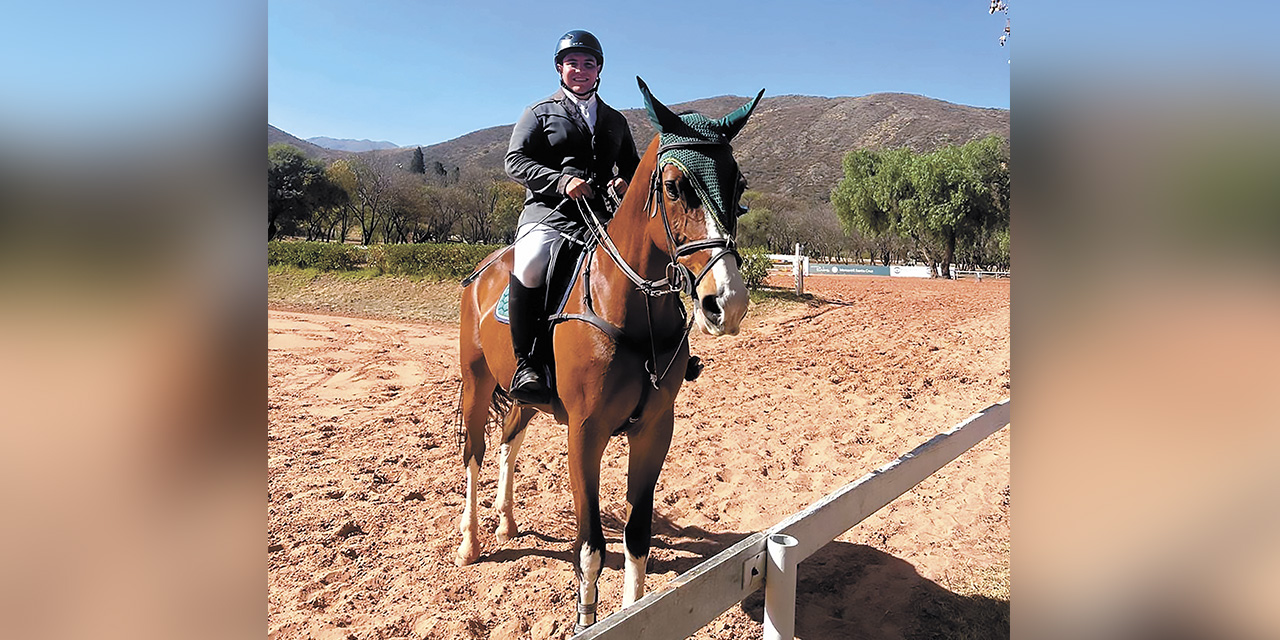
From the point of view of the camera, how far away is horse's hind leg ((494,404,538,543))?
429 cm

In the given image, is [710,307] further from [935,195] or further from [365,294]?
[935,195]

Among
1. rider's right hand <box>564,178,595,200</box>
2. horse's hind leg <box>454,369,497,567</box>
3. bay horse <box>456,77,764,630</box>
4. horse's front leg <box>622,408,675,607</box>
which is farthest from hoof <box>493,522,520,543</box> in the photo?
rider's right hand <box>564,178,595,200</box>

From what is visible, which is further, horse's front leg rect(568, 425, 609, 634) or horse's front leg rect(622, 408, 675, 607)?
horse's front leg rect(622, 408, 675, 607)

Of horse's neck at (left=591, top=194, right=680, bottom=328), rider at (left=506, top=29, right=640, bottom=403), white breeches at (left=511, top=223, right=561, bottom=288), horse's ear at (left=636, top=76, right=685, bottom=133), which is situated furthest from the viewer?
white breeches at (left=511, top=223, right=561, bottom=288)

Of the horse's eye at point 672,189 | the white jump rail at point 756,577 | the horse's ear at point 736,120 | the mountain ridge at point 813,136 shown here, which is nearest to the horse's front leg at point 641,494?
the white jump rail at point 756,577

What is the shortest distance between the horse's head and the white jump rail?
Result: 863 millimetres

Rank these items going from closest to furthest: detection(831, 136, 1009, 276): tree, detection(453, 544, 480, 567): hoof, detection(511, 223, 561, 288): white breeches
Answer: detection(511, 223, 561, 288): white breeches < detection(453, 544, 480, 567): hoof < detection(831, 136, 1009, 276): tree

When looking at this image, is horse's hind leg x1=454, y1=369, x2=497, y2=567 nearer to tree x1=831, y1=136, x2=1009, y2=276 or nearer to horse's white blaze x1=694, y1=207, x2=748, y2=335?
horse's white blaze x1=694, y1=207, x2=748, y2=335

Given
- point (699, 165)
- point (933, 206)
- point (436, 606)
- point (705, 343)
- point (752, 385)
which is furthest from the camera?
point (933, 206)
